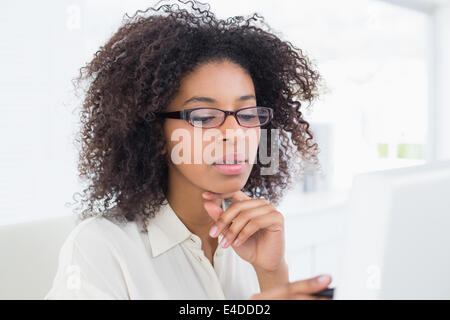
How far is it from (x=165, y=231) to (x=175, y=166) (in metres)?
0.18

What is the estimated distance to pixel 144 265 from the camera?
104 cm

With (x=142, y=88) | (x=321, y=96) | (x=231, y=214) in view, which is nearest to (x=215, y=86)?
(x=142, y=88)

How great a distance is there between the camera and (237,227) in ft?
3.38

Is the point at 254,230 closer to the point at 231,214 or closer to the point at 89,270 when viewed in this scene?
the point at 231,214

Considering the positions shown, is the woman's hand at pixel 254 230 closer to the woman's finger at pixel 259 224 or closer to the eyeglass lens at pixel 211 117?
the woman's finger at pixel 259 224

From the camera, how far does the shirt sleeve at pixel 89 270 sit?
2.91 feet

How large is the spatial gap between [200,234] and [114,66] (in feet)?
1.70

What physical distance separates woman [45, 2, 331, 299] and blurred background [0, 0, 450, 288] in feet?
1.51

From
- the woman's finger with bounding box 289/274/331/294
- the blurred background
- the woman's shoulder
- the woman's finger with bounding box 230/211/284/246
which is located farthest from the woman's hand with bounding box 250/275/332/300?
the blurred background

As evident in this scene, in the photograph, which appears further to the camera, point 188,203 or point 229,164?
point 188,203

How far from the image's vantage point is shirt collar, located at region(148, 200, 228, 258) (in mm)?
1096

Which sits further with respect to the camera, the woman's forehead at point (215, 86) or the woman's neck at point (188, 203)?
the woman's neck at point (188, 203)

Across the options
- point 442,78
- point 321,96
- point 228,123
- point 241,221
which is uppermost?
point 442,78

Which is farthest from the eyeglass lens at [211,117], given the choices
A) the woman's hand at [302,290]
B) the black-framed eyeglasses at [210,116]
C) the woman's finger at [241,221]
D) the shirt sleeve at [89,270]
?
the woman's hand at [302,290]
